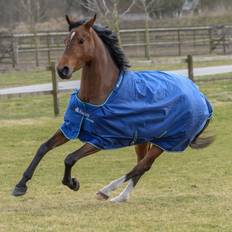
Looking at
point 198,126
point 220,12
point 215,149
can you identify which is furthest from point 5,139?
point 220,12

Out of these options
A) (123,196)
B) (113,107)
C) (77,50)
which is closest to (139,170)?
(123,196)

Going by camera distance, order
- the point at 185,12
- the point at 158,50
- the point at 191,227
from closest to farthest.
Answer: the point at 191,227 → the point at 158,50 → the point at 185,12

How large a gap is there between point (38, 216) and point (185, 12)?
5144cm

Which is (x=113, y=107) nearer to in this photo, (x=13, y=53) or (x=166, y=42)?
(x=13, y=53)

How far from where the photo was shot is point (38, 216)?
18.9ft

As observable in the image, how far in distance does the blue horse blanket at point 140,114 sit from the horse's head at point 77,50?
14.8 inches

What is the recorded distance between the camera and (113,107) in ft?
20.3

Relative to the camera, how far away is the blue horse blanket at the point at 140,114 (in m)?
6.18

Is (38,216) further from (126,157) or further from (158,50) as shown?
(158,50)

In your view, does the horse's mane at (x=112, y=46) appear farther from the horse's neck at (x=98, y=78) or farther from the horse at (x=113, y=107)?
the horse's neck at (x=98, y=78)

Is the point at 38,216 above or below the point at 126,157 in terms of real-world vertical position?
above

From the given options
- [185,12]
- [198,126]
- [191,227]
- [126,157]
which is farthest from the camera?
[185,12]

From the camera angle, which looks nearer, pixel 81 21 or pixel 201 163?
pixel 81 21

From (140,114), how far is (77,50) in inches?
32.5
